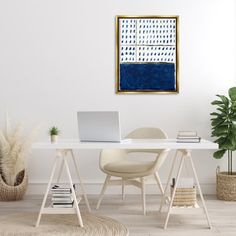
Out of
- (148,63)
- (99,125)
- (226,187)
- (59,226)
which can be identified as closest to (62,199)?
(59,226)

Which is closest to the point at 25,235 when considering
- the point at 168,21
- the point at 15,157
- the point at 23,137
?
the point at 15,157

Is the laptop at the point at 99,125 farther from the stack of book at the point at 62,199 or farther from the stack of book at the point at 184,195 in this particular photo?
the stack of book at the point at 184,195

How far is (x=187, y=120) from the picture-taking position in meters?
5.28

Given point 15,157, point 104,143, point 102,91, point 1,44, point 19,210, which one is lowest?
point 19,210

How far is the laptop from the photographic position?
364cm

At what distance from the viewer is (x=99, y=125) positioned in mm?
3689

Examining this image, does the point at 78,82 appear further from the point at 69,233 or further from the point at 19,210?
the point at 69,233

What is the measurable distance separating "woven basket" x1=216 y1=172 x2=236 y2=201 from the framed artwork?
3.46 ft

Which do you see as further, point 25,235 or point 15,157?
point 15,157

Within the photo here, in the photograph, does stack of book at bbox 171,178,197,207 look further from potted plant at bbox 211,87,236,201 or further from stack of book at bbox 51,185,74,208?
potted plant at bbox 211,87,236,201

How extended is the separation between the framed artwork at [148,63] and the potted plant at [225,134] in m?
0.57

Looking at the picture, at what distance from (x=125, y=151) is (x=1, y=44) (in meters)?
1.82

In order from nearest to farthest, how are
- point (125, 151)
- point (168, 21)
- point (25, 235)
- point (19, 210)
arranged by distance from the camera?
1. point (25, 235)
2. point (19, 210)
3. point (125, 151)
4. point (168, 21)

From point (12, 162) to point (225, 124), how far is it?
221 cm
